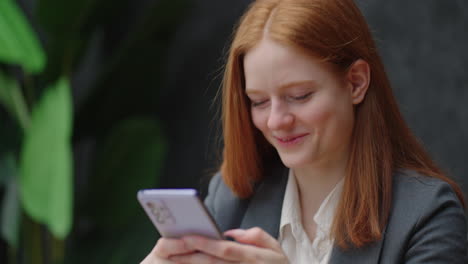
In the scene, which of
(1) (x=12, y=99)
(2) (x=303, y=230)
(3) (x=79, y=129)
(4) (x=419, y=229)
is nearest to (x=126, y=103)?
(3) (x=79, y=129)

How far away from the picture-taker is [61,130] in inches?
81.3

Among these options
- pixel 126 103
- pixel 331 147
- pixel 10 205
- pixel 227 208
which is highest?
pixel 331 147

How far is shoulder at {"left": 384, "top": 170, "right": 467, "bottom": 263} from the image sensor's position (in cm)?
114

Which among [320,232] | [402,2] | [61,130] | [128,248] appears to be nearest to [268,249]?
[320,232]

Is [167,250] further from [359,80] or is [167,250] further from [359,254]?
[359,80]

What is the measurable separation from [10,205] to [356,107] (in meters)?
1.48

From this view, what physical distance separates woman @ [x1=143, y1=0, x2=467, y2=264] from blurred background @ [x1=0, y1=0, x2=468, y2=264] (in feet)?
1.72

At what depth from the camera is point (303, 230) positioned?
1.31 metres

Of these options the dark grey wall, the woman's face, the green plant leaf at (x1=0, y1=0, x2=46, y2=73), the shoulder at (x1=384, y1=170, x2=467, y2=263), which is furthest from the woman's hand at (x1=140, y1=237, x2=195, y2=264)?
the green plant leaf at (x1=0, y1=0, x2=46, y2=73)

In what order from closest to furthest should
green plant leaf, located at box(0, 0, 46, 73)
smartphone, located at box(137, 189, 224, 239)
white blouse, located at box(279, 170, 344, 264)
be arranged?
smartphone, located at box(137, 189, 224, 239) < white blouse, located at box(279, 170, 344, 264) < green plant leaf, located at box(0, 0, 46, 73)

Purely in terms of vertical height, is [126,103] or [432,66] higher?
[432,66]

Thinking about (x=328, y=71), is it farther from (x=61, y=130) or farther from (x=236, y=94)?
(x=61, y=130)

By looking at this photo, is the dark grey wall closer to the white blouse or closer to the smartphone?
the white blouse

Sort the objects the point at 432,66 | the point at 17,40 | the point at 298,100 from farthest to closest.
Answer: the point at 17,40, the point at 432,66, the point at 298,100
